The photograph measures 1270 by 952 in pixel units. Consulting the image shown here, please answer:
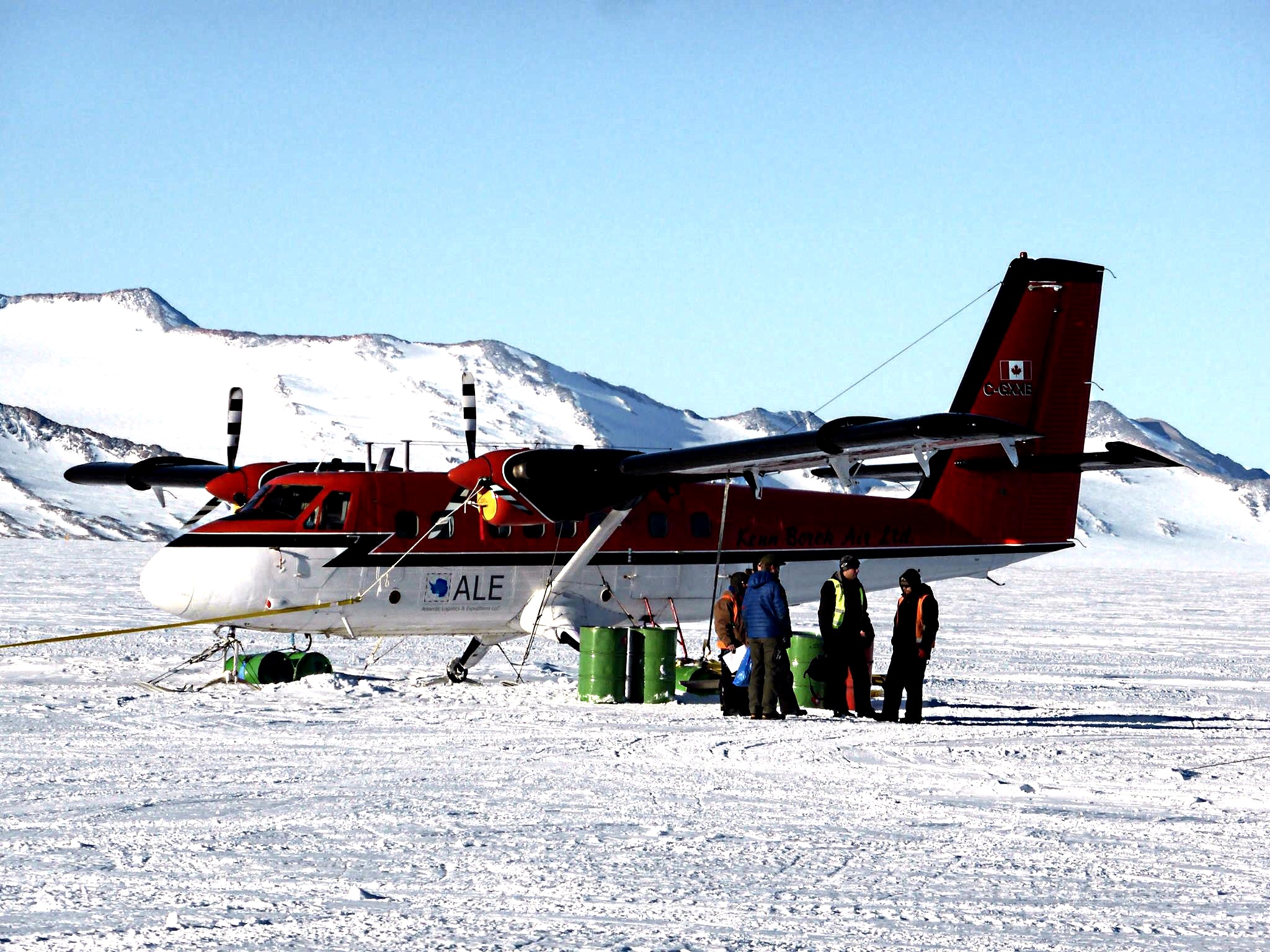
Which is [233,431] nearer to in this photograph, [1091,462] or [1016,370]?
[1016,370]

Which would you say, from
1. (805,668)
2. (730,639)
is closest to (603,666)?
(730,639)

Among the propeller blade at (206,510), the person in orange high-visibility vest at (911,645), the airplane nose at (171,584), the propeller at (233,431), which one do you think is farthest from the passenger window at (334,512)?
the person in orange high-visibility vest at (911,645)

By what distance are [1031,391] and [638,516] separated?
5.65 metres

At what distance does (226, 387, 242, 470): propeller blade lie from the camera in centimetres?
2050

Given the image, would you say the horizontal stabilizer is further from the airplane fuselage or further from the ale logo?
the ale logo

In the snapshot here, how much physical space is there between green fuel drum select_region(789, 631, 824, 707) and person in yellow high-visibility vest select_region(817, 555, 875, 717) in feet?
1.67

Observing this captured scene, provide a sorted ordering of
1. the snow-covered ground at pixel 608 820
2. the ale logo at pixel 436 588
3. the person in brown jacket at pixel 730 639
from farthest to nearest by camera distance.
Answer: the ale logo at pixel 436 588 < the person in brown jacket at pixel 730 639 < the snow-covered ground at pixel 608 820

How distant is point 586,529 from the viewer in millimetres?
18500

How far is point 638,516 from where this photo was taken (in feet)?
61.5

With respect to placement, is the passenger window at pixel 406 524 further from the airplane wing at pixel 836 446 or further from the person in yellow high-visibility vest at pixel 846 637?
the person in yellow high-visibility vest at pixel 846 637

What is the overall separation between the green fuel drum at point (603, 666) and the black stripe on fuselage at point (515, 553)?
2024mm

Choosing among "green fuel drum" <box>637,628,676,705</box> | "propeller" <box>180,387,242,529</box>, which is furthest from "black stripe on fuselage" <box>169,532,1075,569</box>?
"propeller" <box>180,387,242,529</box>

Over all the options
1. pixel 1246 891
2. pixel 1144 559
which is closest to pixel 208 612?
pixel 1246 891

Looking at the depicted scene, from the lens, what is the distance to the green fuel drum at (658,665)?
54.0ft
